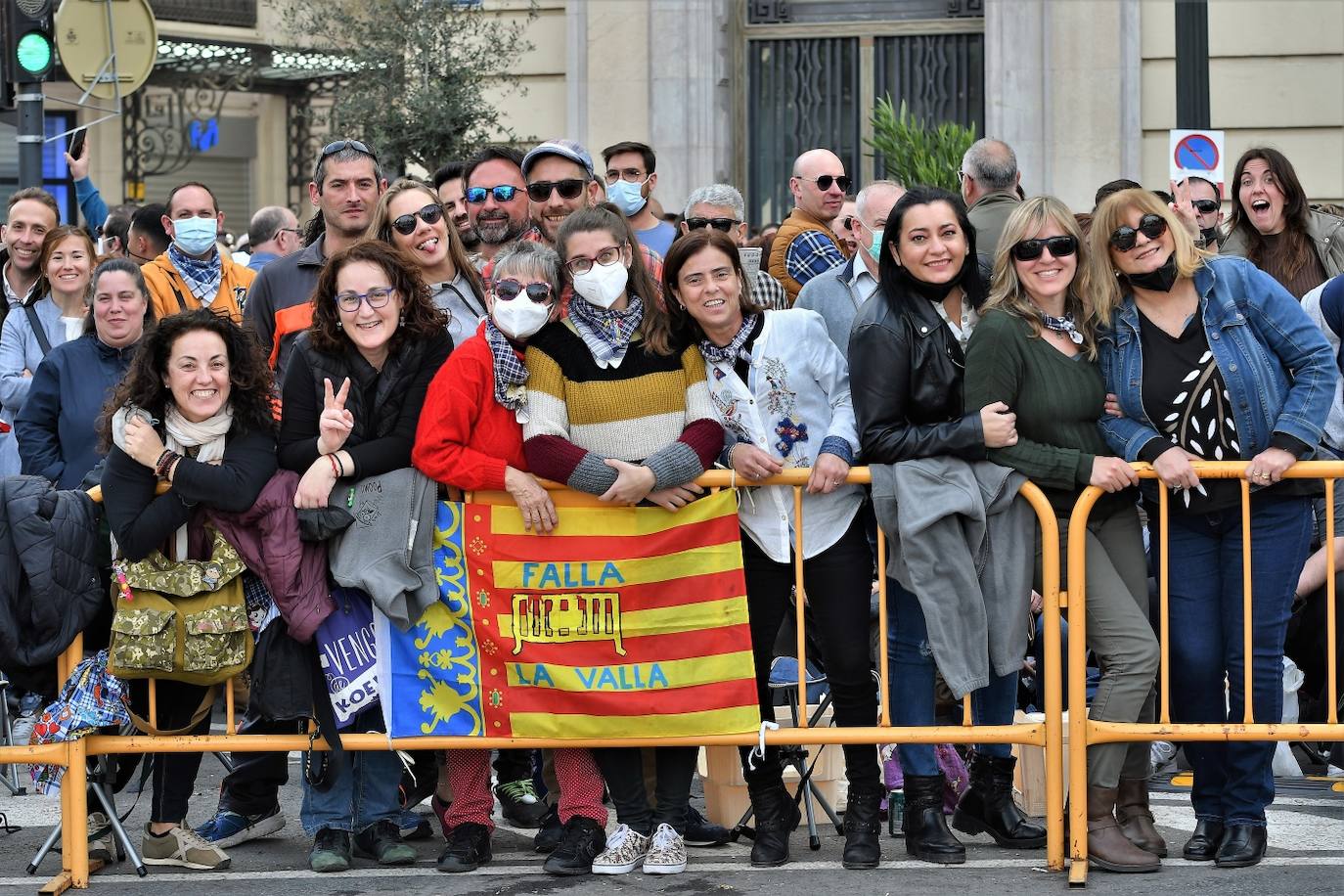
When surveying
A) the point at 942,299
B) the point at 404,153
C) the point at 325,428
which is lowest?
the point at 325,428

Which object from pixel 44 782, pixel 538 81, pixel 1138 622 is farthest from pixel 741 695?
pixel 538 81

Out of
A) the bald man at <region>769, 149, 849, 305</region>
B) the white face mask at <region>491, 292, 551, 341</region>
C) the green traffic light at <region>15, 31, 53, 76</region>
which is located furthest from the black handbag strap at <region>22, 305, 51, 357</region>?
the white face mask at <region>491, 292, 551, 341</region>

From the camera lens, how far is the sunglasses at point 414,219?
7.17m

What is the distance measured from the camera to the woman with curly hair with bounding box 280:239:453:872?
6.50 meters

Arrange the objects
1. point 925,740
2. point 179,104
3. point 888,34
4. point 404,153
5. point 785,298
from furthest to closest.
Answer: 1. point 179,104
2. point 888,34
3. point 404,153
4. point 785,298
5. point 925,740

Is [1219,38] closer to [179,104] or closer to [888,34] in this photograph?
[888,34]

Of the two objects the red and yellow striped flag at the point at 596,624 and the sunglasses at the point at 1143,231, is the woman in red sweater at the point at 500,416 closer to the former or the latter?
the red and yellow striped flag at the point at 596,624

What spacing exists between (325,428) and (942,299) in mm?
2132

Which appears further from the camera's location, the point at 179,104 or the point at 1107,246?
the point at 179,104

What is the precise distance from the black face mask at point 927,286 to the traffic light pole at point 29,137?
6639 mm

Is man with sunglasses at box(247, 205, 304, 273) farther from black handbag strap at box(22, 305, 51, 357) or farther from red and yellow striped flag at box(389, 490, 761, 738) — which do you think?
red and yellow striped flag at box(389, 490, 761, 738)

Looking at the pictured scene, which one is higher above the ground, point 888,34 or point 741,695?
point 888,34

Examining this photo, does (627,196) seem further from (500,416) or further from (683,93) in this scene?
(683,93)

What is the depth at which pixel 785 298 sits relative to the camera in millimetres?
8047
